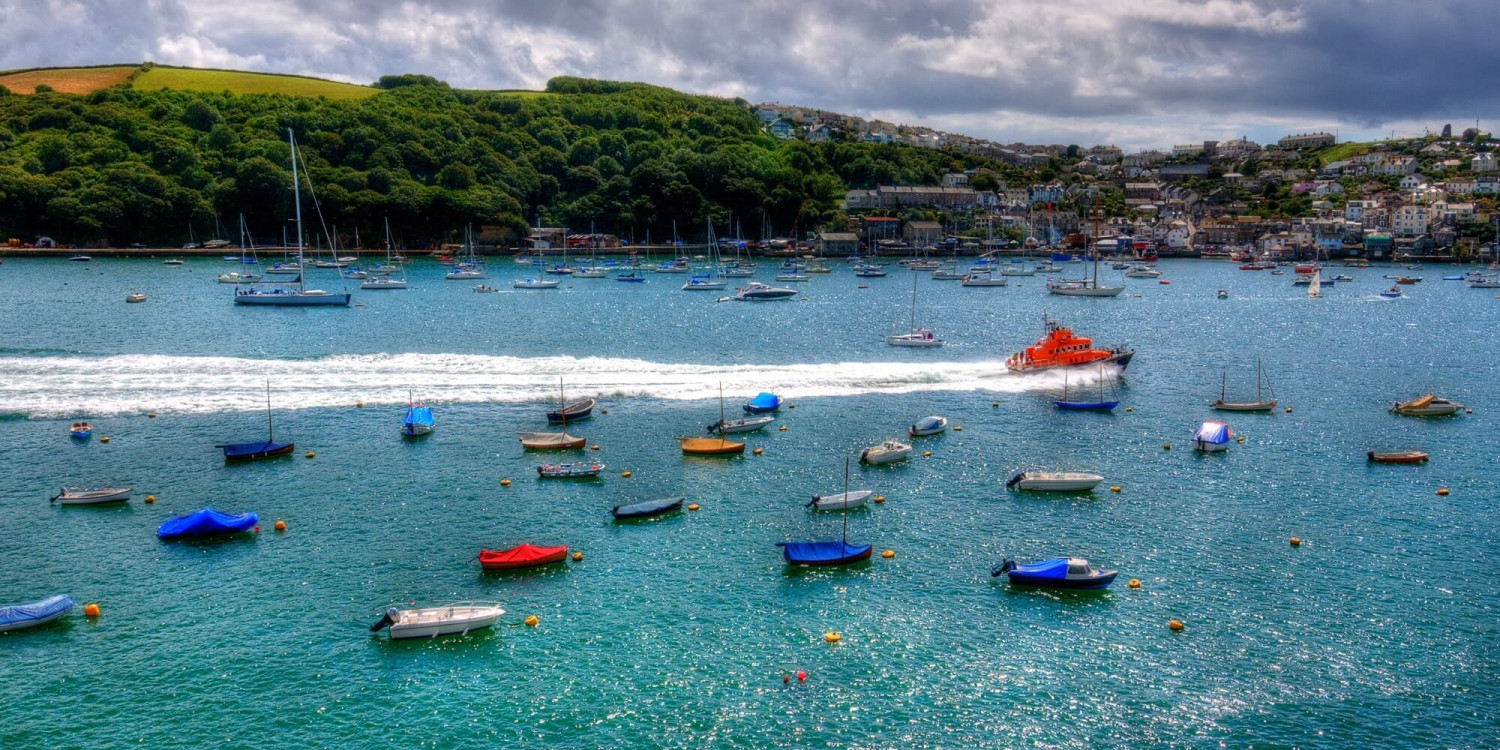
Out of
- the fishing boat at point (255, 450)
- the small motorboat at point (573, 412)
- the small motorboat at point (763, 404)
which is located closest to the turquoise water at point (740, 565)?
the small motorboat at point (573, 412)

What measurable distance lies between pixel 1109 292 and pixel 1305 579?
115077 millimetres

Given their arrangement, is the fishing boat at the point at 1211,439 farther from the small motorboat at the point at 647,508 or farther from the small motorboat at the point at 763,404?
the small motorboat at the point at 647,508

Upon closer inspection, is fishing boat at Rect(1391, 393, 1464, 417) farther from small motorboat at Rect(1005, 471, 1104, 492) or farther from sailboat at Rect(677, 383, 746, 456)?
sailboat at Rect(677, 383, 746, 456)

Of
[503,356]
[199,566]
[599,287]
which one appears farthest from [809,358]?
[599,287]

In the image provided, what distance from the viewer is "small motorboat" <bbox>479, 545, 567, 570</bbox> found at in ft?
122

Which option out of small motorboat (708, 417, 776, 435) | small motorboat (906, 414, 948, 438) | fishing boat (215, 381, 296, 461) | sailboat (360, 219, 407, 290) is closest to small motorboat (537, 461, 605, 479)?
small motorboat (708, 417, 776, 435)

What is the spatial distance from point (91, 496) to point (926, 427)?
4125 centimetres

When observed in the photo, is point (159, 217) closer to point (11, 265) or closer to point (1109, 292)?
point (11, 265)

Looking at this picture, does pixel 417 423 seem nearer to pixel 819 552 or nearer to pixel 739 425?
pixel 739 425

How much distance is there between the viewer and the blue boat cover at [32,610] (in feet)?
106

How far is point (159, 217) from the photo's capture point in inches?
7682

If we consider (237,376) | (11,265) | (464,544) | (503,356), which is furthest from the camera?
(11,265)

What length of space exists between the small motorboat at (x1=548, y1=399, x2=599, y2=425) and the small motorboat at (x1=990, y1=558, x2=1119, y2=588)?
1128 inches

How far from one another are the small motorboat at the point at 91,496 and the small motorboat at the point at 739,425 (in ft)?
93.7
